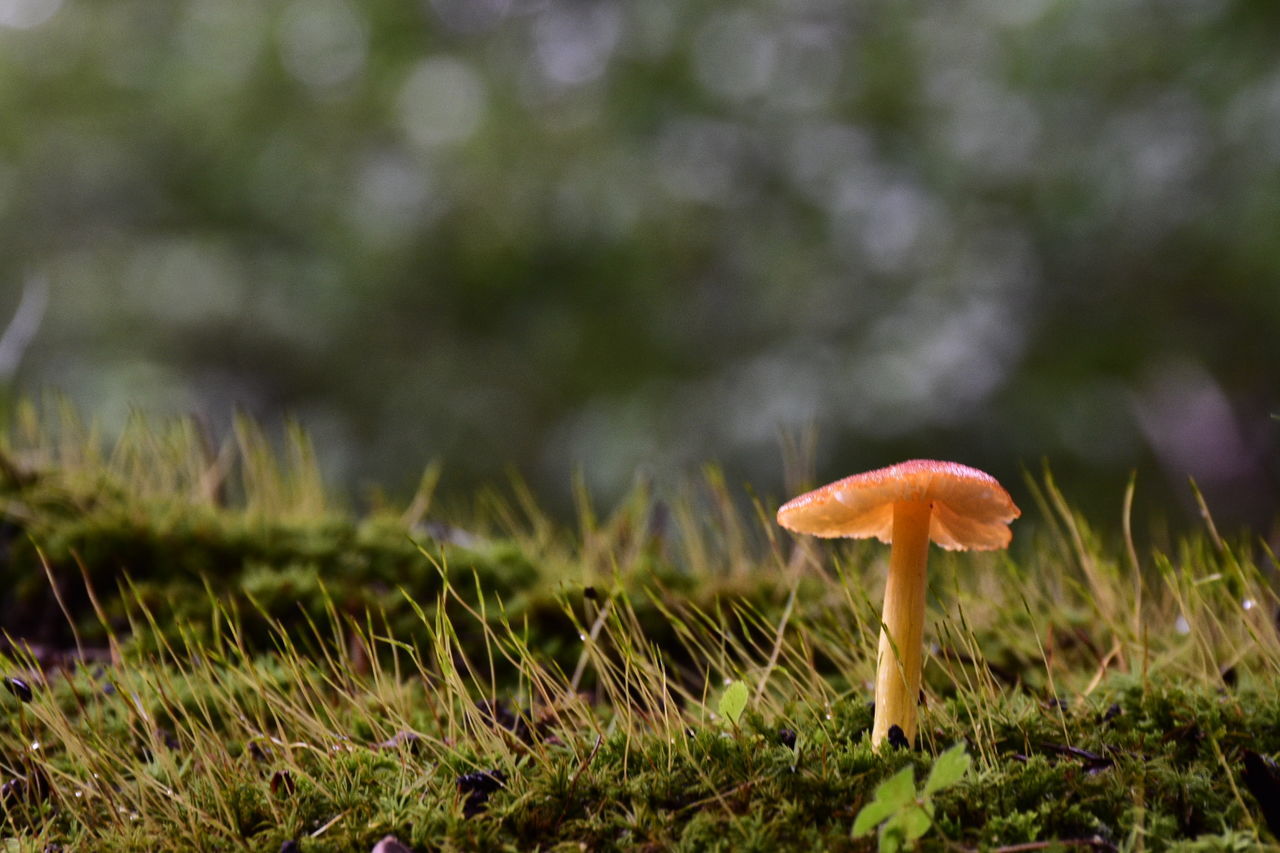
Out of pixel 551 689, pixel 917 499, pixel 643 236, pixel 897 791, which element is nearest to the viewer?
pixel 897 791

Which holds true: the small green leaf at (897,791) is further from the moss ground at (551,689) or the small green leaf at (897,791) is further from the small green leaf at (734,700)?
the small green leaf at (734,700)

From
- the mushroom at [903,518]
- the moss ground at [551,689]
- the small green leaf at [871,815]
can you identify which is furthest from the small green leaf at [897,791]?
the mushroom at [903,518]

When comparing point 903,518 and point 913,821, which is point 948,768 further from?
point 903,518

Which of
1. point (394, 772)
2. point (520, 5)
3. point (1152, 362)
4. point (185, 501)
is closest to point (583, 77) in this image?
point (520, 5)

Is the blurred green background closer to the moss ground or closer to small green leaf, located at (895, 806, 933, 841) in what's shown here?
the moss ground

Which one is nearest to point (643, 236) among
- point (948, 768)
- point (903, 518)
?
point (903, 518)

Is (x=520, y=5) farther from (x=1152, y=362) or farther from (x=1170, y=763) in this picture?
(x=1170, y=763)
